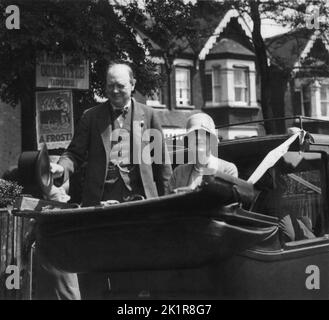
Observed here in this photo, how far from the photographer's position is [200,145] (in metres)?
4.06

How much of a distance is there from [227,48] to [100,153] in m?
29.6

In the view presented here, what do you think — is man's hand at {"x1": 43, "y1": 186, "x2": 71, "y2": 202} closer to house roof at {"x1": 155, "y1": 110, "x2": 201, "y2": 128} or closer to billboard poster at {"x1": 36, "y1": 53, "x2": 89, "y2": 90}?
billboard poster at {"x1": 36, "y1": 53, "x2": 89, "y2": 90}

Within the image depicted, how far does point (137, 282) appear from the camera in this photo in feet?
12.9

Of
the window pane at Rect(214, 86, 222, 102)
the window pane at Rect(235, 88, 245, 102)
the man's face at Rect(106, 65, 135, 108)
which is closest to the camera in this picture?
the man's face at Rect(106, 65, 135, 108)

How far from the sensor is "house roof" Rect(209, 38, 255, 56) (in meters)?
33.3

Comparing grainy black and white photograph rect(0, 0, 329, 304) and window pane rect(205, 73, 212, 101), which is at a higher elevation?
window pane rect(205, 73, 212, 101)

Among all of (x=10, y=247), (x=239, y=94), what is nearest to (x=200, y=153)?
(x=10, y=247)

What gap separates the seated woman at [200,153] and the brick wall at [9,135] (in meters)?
22.2

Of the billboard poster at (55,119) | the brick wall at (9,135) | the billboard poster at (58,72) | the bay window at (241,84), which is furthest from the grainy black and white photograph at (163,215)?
the bay window at (241,84)

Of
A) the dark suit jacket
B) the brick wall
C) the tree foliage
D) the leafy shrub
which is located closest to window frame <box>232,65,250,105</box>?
the brick wall

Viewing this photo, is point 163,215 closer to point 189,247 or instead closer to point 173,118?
point 189,247

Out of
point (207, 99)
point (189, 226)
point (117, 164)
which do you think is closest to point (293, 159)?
point (117, 164)

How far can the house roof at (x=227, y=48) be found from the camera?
33.3 meters

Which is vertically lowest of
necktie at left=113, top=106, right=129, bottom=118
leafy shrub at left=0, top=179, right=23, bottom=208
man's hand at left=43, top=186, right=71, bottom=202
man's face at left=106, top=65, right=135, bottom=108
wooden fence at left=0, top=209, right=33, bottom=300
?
wooden fence at left=0, top=209, right=33, bottom=300
